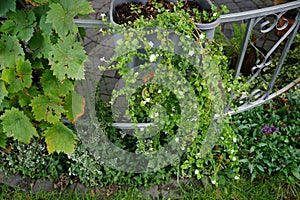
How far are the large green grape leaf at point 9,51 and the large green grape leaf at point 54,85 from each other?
187 millimetres

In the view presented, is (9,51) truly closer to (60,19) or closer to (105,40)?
(60,19)

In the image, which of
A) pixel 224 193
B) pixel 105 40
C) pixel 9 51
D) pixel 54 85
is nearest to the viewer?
pixel 9 51

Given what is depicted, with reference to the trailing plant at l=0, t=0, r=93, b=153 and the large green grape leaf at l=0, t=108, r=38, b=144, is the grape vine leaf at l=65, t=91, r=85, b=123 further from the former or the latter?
the large green grape leaf at l=0, t=108, r=38, b=144

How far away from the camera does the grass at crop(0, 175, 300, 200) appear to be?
7.73ft

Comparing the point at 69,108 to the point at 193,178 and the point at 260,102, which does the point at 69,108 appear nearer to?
the point at 193,178

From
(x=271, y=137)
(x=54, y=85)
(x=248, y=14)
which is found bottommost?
(x=271, y=137)

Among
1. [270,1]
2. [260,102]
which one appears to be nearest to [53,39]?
[260,102]

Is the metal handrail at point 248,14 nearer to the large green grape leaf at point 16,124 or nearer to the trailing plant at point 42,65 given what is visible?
the trailing plant at point 42,65

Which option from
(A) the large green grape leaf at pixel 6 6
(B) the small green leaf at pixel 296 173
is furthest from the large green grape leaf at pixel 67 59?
(B) the small green leaf at pixel 296 173

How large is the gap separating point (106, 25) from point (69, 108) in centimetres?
55

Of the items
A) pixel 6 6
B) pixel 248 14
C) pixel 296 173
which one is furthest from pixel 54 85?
pixel 296 173

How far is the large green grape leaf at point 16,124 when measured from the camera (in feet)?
6.07

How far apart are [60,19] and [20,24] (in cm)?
26

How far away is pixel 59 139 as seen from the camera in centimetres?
199
